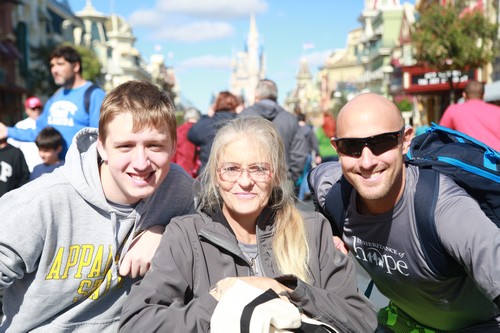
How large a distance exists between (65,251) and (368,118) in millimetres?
1390

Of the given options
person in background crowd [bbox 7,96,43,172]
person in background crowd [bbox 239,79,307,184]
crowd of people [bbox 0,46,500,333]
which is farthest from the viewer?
person in background crowd [bbox 239,79,307,184]

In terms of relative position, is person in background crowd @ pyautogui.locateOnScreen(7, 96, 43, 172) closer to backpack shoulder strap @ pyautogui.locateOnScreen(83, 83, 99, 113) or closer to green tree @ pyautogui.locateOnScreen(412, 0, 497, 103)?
backpack shoulder strap @ pyautogui.locateOnScreen(83, 83, 99, 113)

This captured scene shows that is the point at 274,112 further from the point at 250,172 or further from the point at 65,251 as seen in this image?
the point at 65,251

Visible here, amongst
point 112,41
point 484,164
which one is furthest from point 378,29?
point 484,164

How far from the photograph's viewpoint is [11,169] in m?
6.77

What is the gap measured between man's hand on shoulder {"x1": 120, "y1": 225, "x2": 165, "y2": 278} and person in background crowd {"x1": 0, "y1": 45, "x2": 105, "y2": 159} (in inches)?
124

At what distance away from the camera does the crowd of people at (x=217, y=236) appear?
2521mm

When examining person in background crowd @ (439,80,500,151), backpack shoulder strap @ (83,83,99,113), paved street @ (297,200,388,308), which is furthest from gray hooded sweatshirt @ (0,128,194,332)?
person in background crowd @ (439,80,500,151)

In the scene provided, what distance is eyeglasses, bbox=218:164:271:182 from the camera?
284cm

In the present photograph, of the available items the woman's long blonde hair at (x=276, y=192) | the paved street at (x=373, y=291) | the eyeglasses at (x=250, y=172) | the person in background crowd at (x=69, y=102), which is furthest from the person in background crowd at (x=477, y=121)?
the eyeglasses at (x=250, y=172)

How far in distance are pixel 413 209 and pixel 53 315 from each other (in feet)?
5.15

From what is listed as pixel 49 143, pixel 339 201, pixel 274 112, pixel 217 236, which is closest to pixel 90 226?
pixel 217 236

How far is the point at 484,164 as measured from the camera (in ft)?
9.64

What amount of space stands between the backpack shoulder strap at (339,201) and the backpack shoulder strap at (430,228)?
1.53 feet
